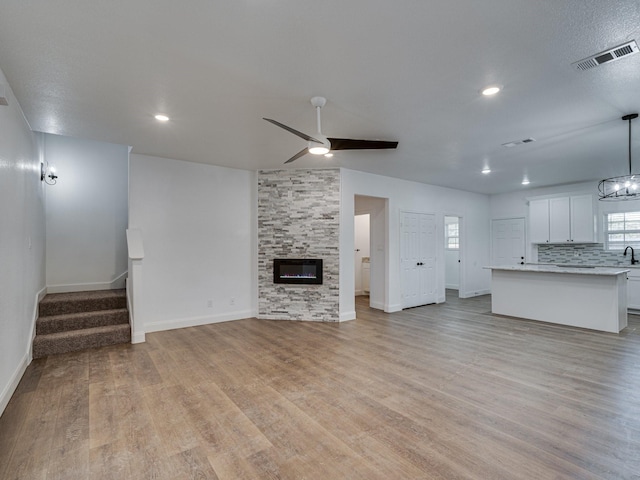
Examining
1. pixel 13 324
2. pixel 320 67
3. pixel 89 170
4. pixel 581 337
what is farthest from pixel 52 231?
pixel 581 337

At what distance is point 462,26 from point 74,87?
128 inches

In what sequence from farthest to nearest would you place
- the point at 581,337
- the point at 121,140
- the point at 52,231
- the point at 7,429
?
the point at 52,231
the point at 581,337
the point at 121,140
the point at 7,429

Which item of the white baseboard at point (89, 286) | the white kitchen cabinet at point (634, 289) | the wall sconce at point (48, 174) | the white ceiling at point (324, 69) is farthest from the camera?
the white kitchen cabinet at point (634, 289)

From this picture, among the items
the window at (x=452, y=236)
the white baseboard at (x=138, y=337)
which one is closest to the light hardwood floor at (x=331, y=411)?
the white baseboard at (x=138, y=337)

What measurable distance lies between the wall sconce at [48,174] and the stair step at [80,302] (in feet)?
6.05

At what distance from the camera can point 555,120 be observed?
359 centimetres

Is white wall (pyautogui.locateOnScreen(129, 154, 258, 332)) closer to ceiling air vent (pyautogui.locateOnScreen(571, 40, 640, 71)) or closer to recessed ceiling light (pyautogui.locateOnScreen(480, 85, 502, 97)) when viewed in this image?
A: recessed ceiling light (pyautogui.locateOnScreen(480, 85, 502, 97))

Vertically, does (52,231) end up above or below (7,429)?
above

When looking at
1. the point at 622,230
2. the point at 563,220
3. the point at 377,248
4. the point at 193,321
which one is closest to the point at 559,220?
the point at 563,220

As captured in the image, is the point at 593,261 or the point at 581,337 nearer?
the point at 581,337

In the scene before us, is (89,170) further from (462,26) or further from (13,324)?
(462,26)

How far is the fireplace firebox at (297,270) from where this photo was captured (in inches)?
228

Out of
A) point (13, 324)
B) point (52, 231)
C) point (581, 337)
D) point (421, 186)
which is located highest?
point (421, 186)

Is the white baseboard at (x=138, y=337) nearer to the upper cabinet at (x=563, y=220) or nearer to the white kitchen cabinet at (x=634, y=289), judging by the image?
the upper cabinet at (x=563, y=220)
